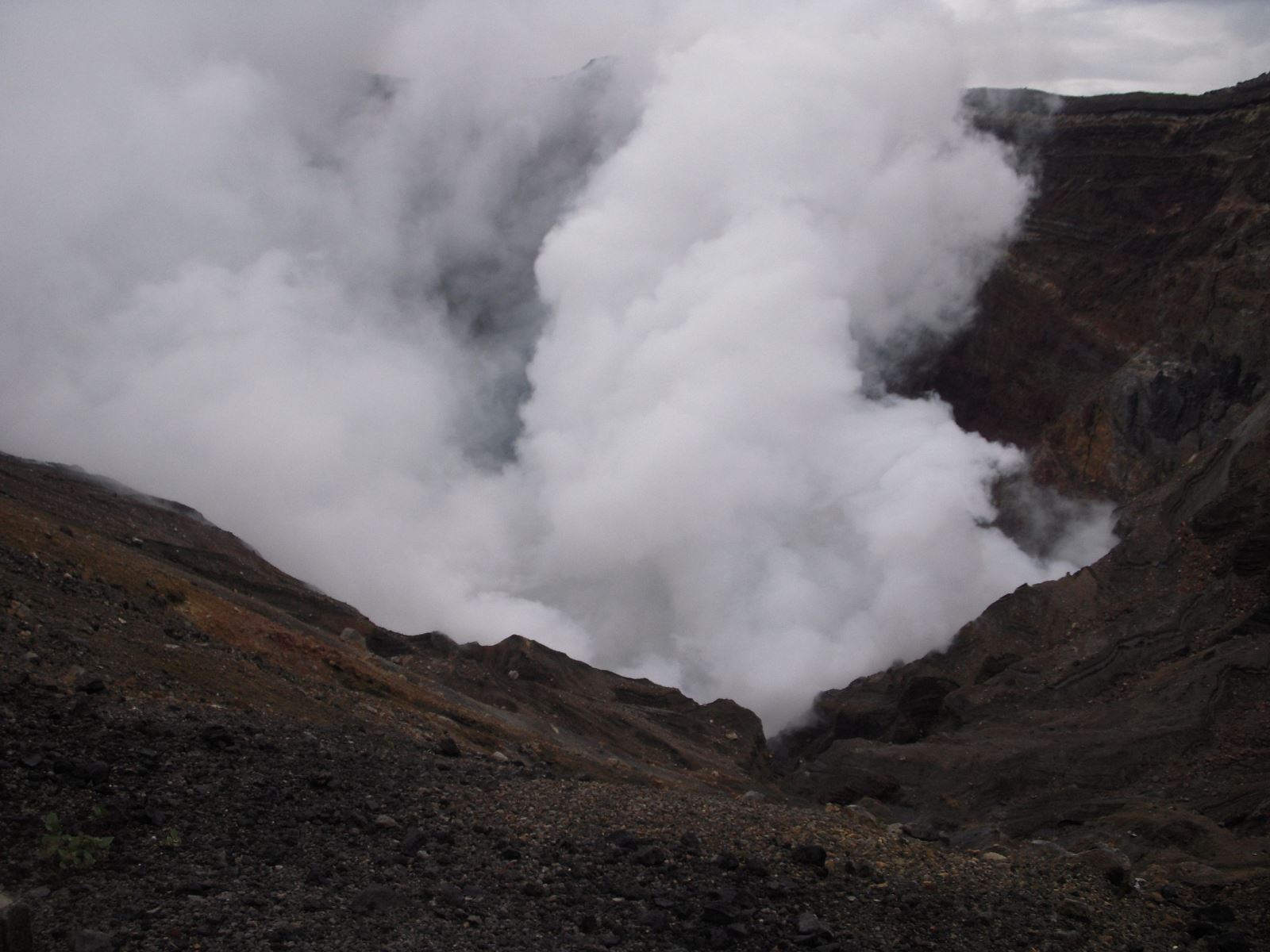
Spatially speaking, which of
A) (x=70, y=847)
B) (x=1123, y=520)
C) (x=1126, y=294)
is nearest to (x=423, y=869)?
(x=70, y=847)

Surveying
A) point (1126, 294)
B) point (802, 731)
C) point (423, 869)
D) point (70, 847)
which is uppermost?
point (1126, 294)

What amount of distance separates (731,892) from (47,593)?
33.1ft

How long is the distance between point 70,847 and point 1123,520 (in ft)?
105

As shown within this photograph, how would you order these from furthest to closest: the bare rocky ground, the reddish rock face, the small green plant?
the reddish rock face, the bare rocky ground, the small green plant

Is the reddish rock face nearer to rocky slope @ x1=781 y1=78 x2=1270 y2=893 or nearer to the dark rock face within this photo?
rocky slope @ x1=781 y1=78 x2=1270 y2=893

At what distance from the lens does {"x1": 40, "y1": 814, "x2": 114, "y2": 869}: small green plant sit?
7727 mm

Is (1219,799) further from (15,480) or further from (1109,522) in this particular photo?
(15,480)

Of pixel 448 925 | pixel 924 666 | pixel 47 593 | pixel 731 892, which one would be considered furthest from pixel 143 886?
pixel 924 666

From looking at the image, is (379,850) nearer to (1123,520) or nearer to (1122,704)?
(1122,704)

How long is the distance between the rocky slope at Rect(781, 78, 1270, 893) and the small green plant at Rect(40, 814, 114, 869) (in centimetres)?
1108

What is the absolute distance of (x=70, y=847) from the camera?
7.82 m

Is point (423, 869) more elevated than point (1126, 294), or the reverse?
point (1126, 294)

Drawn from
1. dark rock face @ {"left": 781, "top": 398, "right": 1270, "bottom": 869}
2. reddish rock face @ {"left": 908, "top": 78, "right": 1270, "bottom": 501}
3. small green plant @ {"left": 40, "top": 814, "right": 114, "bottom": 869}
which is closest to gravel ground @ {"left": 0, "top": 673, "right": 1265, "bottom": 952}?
small green plant @ {"left": 40, "top": 814, "right": 114, "bottom": 869}

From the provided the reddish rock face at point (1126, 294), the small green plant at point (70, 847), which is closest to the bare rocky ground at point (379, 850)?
the small green plant at point (70, 847)
